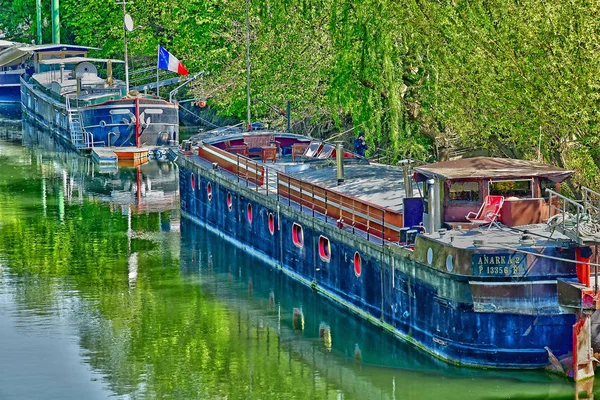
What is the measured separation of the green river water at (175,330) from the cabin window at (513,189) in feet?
17.0

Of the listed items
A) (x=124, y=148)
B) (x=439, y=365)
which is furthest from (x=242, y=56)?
(x=439, y=365)

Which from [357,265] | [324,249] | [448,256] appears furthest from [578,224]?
[324,249]

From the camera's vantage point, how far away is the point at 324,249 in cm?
4428

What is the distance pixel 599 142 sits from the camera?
4066cm

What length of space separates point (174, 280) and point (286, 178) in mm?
5735

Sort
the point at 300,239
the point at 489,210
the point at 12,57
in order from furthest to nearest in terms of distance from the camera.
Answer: the point at 12,57 → the point at 300,239 → the point at 489,210

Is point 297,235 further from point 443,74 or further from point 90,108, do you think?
point 90,108

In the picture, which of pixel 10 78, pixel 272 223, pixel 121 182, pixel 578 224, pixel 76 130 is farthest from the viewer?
pixel 10 78

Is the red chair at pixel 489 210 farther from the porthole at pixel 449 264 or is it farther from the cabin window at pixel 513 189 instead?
the porthole at pixel 449 264

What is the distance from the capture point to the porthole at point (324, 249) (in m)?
43.8

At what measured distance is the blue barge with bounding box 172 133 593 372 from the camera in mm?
33719

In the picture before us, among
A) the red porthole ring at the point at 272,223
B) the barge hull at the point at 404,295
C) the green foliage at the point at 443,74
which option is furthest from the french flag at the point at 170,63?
the red porthole ring at the point at 272,223

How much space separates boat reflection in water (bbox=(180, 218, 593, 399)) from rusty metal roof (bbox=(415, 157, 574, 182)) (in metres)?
5.09

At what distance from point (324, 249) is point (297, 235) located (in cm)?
308
